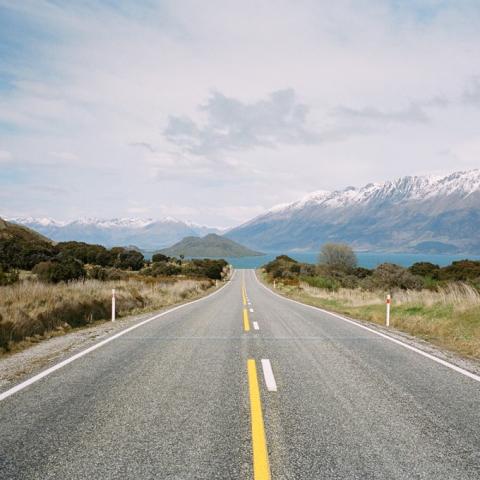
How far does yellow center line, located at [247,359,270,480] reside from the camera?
151 inches

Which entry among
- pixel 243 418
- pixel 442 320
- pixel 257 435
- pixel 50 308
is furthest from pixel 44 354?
pixel 442 320

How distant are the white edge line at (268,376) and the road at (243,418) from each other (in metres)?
0.03

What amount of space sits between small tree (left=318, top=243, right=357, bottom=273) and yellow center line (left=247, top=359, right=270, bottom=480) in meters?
65.6

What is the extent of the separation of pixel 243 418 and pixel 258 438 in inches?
24.2

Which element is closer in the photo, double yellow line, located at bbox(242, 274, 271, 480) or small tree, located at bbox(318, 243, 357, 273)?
double yellow line, located at bbox(242, 274, 271, 480)

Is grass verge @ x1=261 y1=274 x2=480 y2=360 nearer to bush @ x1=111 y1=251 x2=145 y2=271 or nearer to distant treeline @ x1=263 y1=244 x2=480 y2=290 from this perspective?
distant treeline @ x1=263 y1=244 x2=480 y2=290

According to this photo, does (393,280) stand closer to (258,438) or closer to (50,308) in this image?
(50,308)

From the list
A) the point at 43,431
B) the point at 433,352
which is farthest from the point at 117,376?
the point at 433,352

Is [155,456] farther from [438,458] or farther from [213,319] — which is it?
[213,319]

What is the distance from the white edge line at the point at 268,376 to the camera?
646cm

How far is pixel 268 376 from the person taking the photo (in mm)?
7113

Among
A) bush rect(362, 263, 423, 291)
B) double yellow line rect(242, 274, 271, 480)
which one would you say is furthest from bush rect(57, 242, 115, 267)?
double yellow line rect(242, 274, 271, 480)

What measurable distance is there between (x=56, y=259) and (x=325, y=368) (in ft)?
148

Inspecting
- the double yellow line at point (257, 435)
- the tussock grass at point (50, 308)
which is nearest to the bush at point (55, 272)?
the tussock grass at point (50, 308)
